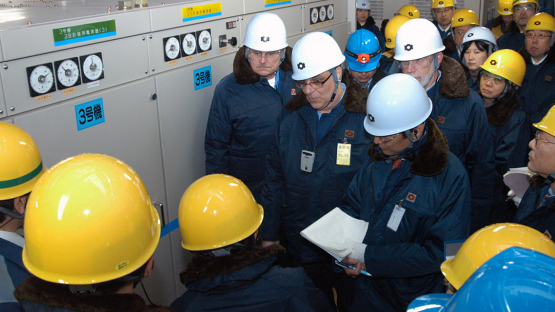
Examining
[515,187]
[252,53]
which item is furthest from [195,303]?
[252,53]

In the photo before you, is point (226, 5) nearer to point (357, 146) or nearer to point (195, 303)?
point (357, 146)

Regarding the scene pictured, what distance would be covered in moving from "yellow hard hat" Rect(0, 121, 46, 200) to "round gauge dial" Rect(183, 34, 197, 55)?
1551 mm

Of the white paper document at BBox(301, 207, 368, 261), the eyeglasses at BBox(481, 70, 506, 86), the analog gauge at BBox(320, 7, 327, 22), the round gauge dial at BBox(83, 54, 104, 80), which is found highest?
the analog gauge at BBox(320, 7, 327, 22)

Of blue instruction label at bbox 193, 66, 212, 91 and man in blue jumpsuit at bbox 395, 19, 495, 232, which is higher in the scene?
blue instruction label at bbox 193, 66, 212, 91

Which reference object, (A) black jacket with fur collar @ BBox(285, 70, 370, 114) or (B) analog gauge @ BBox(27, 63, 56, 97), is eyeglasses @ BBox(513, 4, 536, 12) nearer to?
(A) black jacket with fur collar @ BBox(285, 70, 370, 114)

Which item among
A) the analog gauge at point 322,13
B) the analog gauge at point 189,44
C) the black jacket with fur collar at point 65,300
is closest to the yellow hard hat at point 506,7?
the analog gauge at point 322,13

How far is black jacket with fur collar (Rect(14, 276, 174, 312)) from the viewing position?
1.18 metres

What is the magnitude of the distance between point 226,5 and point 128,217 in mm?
2546

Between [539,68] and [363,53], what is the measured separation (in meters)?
2.09

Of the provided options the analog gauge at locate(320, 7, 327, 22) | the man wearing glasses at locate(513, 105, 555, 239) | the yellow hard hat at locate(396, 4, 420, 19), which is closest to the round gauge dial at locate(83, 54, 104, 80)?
the man wearing glasses at locate(513, 105, 555, 239)

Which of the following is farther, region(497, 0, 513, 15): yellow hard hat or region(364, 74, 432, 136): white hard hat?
region(497, 0, 513, 15): yellow hard hat

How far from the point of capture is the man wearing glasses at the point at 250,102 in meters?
3.24

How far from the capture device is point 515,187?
8.36 feet

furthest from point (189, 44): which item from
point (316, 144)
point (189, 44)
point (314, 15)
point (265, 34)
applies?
point (314, 15)
